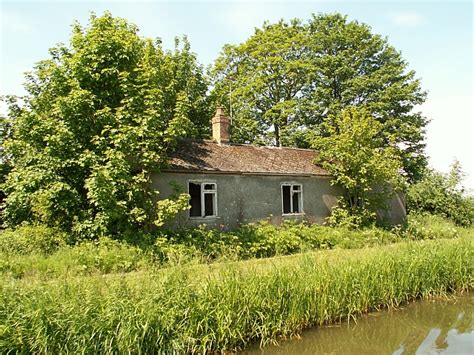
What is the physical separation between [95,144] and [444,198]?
21466mm

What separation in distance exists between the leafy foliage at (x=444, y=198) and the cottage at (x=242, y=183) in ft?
23.5

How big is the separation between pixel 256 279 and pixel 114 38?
1129cm

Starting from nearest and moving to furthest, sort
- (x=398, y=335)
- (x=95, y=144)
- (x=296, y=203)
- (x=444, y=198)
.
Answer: (x=398, y=335) < (x=95, y=144) < (x=296, y=203) < (x=444, y=198)

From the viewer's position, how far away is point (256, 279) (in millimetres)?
8391

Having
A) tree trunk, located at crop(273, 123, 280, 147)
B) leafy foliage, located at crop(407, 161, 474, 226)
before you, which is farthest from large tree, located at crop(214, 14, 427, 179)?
leafy foliage, located at crop(407, 161, 474, 226)

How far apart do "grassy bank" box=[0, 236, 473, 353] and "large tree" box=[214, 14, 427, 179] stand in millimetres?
21925

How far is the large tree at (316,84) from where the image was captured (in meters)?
31.9

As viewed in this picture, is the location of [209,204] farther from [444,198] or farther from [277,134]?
[277,134]

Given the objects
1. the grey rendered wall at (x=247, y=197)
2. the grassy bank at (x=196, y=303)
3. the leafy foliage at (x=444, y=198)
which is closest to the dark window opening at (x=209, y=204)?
the grey rendered wall at (x=247, y=197)

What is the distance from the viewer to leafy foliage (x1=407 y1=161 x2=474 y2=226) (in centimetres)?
2550

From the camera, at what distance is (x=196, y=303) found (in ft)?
24.6

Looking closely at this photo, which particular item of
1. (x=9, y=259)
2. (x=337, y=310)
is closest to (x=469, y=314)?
(x=337, y=310)

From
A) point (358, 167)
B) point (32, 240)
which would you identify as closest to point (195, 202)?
point (32, 240)

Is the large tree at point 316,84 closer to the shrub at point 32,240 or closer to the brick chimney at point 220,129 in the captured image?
the brick chimney at point 220,129
